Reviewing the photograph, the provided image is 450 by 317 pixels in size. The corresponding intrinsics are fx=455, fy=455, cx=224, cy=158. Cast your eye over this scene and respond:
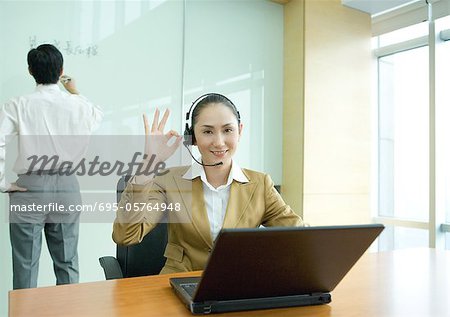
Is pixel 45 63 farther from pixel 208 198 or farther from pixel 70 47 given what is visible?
pixel 208 198

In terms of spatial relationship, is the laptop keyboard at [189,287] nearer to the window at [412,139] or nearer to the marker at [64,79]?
the marker at [64,79]

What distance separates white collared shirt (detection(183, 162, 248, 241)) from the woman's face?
0.06 m

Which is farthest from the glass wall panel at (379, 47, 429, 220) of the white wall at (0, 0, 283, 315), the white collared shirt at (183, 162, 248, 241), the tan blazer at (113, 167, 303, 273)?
the white collared shirt at (183, 162, 248, 241)

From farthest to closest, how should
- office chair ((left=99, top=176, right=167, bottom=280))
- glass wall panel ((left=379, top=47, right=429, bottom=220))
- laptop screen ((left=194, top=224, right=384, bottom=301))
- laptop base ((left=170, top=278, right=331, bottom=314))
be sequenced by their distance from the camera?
glass wall panel ((left=379, top=47, right=429, bottom=220)) < office chair ((left=99, top=176, right=167, bottom=280)) < laptop base ((left=170, top=278, right=331, bottom=314)) < laptop screen ((left=194, top=224, right=384, bottom=301))

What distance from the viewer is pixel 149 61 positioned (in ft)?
11.1

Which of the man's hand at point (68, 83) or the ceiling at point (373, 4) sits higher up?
the ceiling at point (373, 4)

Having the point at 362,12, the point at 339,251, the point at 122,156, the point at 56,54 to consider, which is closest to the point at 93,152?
the point at 122,156

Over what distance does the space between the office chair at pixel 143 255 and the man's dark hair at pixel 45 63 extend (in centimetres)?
115

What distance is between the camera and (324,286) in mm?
1188

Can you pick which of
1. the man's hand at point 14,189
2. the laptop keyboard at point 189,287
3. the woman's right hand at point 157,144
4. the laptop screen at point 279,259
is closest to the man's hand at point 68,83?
the man's hand at point 14,189

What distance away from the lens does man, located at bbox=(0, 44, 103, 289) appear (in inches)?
105

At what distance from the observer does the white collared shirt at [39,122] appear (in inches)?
104

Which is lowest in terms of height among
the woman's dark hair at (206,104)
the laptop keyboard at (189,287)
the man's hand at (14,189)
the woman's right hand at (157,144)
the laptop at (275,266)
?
the laptop keyboard at (189,287)

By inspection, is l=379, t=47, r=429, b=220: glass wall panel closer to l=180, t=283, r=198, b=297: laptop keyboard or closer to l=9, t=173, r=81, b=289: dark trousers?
l=9, t=173, r=81, b=289: dark trousers
